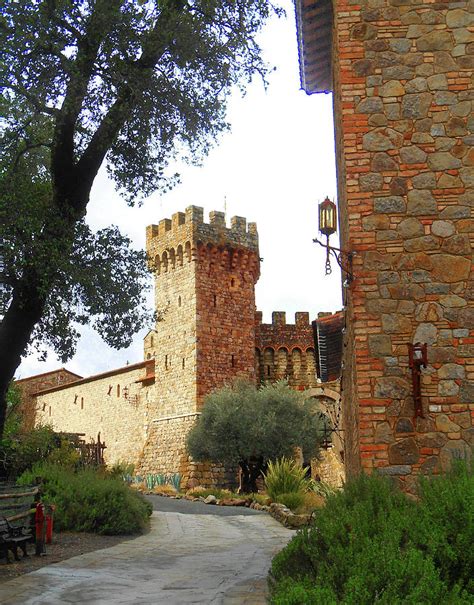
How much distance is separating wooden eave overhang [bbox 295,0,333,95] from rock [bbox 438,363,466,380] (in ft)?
16.3

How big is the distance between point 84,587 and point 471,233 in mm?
5405

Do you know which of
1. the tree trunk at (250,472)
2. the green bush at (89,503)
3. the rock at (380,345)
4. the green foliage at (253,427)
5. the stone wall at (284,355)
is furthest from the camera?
the stone wall at (284,355)

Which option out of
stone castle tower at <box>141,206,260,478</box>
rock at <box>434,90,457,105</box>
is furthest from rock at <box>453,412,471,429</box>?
stone castle tower at <box>141,206,260,478</box>

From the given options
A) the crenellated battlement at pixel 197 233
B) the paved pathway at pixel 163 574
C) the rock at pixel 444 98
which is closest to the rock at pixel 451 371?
the paved pathway at pixel 163 574

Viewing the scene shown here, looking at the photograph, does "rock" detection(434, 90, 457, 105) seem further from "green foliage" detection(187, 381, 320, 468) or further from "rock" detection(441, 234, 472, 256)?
"green foliage" detection(187, 381, 320, 468)

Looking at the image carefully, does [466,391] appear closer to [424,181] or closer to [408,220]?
[408,220]

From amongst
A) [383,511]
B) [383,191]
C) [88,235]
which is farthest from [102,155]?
[383,511]

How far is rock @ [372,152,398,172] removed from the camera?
7.84 meters

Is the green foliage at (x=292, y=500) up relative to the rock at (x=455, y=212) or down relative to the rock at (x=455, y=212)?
down

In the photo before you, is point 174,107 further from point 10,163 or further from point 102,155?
point 10,163

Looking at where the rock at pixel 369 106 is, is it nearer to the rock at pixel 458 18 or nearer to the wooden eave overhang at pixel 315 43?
the rock at pixel 458 18

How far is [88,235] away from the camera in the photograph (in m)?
11.4

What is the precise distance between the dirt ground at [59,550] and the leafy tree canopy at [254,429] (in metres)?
14.0

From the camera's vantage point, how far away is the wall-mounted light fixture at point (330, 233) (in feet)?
25.3
